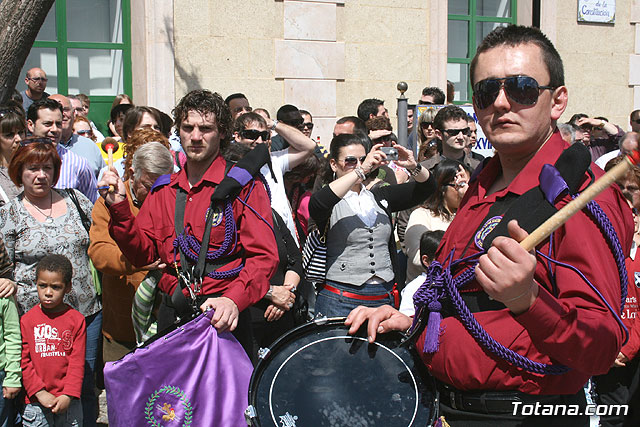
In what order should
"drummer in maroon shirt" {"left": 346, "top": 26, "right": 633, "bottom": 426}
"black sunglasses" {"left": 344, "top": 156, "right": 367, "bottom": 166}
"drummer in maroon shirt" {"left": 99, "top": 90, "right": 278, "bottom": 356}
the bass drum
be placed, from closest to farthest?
1. "drummer in maroon shirt" {"left": 346, "top": 26, "right": 633, "bottom": 426}
2. the bass drum
3. "drummer in maroon shirt" {"left": 99, "top": 90, "right": 278, "bottom": 356}
4. "black sunglasses" {"left": 344, "top": 156, "right": 367, "bottom": 166}

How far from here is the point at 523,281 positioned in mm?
1756

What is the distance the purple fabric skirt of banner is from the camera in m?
3.49

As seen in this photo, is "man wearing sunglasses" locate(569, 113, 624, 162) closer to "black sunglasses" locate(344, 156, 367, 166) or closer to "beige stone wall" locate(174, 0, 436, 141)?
"beige stone wall" locate(174, 0, 436, 141)

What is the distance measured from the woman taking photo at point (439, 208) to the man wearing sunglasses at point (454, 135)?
857mm

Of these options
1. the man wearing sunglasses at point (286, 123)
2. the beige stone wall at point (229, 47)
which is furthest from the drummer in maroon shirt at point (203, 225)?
the beige stone wall at point (229, 47)

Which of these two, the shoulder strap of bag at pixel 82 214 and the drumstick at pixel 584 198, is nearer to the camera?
the drumstick at pixel 584 198

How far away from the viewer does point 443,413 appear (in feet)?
7.82

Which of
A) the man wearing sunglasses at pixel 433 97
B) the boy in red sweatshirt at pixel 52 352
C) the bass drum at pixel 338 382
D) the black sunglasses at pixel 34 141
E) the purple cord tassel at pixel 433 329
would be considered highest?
the man wearing sunglasses at pixel 433 97

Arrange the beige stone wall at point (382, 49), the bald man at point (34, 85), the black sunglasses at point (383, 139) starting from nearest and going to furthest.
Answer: the black sunglasses at point (383, 139), the bald man at point (34, 85), the beige stone wall at point (382, 49)

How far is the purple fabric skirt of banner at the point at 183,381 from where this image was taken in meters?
3.49

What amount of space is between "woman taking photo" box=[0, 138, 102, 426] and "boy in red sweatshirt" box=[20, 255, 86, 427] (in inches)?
4.9

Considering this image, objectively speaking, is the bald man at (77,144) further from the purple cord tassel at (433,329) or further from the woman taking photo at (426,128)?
the purple cord tassel at (433,329)

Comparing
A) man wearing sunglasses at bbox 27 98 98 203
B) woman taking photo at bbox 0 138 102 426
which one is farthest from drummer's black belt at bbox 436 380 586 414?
man wearing sunglasses at bbox 27 98 98 203

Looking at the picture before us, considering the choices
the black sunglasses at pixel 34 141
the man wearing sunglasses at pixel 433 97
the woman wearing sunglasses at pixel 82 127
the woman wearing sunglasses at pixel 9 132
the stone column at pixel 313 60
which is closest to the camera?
the black sunglasses at pixel 34 141
